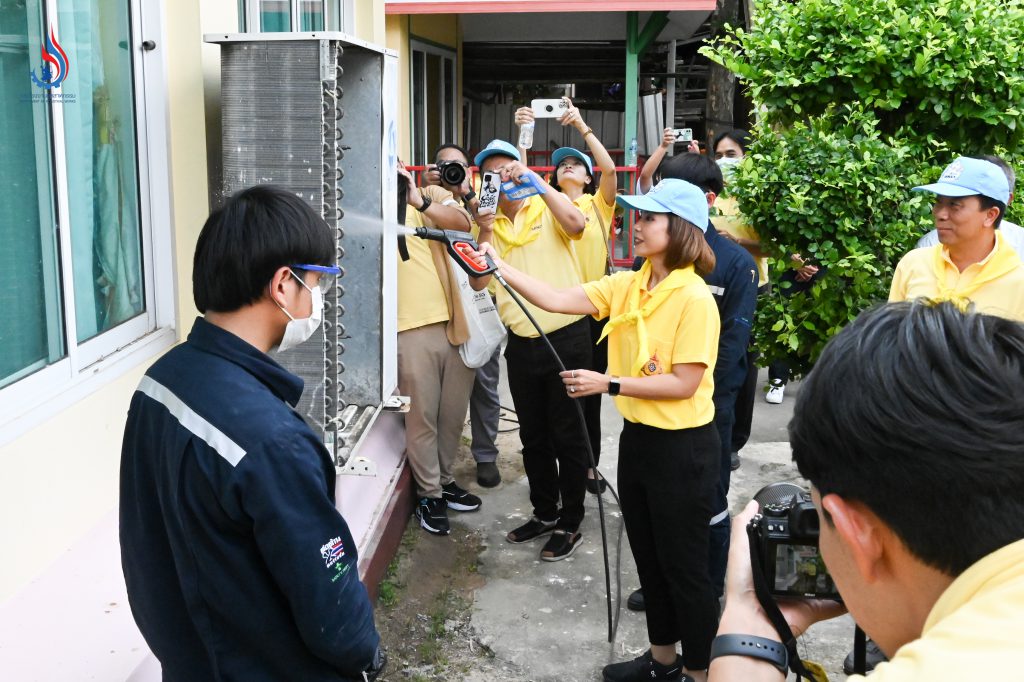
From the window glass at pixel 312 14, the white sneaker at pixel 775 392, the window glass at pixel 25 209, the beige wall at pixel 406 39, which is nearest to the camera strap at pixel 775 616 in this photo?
the window glass at pixel 25 209

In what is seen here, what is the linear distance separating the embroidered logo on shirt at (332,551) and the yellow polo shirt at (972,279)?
8.10 feet

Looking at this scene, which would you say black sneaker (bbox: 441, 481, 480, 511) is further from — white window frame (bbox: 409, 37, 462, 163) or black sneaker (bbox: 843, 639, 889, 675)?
white window frame (bbox: 409, 37, 462, 163)

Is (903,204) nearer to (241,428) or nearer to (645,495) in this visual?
(645,495)

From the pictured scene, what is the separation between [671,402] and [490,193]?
5.75ft

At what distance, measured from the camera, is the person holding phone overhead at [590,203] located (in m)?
5.07

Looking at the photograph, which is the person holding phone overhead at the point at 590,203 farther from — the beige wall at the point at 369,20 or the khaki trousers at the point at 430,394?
the beige wall at the point at 369,20

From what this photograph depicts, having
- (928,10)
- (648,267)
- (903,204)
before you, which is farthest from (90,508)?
(928,10)

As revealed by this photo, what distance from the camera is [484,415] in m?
5.86

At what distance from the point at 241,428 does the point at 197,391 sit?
12 cm

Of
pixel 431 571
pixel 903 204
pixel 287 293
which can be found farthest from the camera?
pixel 431 571

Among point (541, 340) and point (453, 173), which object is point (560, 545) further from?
point (453, 173)

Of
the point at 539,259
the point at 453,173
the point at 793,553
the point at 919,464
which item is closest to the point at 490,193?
the point at 453,173

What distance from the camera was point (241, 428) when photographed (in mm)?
1777

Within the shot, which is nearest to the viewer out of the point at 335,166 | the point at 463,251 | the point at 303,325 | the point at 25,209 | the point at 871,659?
the point at 303,325
